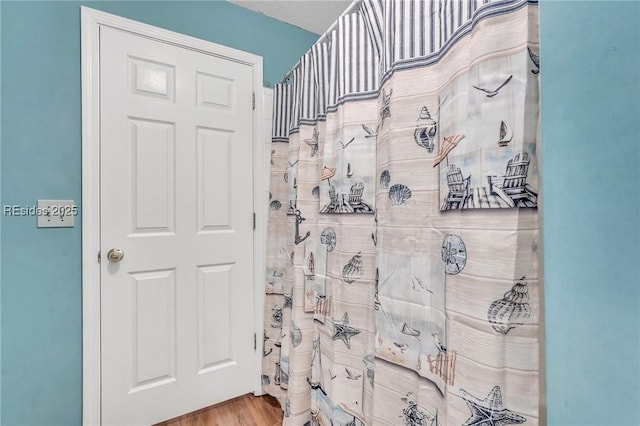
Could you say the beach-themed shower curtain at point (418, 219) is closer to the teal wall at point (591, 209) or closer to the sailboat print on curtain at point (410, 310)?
the sailboat print on curtain at point (410, 310)

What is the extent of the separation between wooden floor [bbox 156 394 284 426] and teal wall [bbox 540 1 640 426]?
1458 mm

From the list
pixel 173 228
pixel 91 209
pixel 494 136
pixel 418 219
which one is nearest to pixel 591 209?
pixel 494 136

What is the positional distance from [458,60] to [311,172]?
741mm

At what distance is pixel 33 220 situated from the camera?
121 centimetres

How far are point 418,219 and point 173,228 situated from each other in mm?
1215

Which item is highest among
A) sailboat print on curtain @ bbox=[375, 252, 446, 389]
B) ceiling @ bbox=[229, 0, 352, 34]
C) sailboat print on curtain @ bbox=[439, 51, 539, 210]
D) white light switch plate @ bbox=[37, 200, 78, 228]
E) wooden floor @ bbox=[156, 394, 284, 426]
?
ceiling @ bbox=[229, 0, 352, 34]

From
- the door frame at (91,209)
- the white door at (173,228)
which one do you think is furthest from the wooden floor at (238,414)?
the door frame at (91,209)

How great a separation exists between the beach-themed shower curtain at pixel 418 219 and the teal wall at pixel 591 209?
175mm

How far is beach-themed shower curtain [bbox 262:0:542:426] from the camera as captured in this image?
1.83ft

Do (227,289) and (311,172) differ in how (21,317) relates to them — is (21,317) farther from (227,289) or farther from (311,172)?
(311,172)

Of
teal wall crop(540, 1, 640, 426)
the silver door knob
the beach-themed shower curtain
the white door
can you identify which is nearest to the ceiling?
the white door

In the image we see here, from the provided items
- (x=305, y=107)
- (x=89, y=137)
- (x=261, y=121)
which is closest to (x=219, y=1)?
(x=261, y=121)

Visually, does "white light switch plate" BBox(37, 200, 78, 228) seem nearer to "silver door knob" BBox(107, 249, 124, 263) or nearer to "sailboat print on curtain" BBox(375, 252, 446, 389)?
"silver door knob" BBox(107, 249, 124, 263)

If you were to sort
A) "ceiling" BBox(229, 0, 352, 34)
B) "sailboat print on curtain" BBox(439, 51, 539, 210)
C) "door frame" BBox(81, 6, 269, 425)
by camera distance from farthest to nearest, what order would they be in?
"ceiling" BBox(229, 0, 352, 34), "door frame" BBox(81, 6, 269, 425), "sailboat print on curtain" BBox(439, 51, 539, 210)
